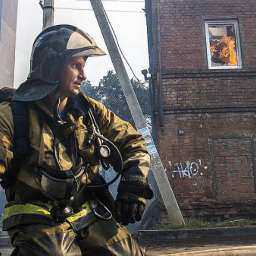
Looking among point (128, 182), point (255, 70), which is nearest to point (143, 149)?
point (128, 182)

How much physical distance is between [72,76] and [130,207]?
29.7 inches

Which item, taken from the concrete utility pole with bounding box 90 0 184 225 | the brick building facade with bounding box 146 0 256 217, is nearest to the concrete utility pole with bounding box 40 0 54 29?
the concrete utility pole with bounding box 90 0 184 225

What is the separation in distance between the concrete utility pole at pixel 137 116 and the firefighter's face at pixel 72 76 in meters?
5.52

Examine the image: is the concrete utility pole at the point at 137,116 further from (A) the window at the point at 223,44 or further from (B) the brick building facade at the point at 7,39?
(B) the brick building facade at the point at 7,39

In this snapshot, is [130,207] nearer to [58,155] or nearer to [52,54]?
[58,155]

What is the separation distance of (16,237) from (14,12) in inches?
1352

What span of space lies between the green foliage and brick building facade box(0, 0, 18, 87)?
6.58 metres

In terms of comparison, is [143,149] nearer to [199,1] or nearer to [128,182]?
[128,182]

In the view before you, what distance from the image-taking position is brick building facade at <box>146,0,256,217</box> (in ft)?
34.2

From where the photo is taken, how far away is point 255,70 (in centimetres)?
1113

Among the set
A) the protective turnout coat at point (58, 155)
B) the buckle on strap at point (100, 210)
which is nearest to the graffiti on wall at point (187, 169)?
the protective turnout coat at point (58, 155)

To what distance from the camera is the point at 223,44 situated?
37.9 ft

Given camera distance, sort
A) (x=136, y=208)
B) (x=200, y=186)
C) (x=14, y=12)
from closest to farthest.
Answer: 1. (x=136, y=208)
2. (x=200, y=186)
3. (x=14, y=12)

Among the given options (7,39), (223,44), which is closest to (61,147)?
(223,44)
